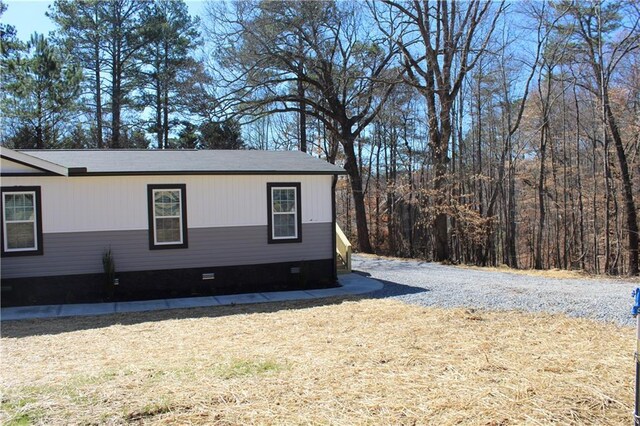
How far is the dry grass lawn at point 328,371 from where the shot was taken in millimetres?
3270

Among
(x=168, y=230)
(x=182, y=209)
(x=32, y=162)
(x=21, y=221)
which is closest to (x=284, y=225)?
(x=182, y=209)

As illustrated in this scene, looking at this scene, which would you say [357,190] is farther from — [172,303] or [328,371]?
[328,371]

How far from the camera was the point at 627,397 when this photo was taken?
3436mm

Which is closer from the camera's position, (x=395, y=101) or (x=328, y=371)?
(x=328, y=371)

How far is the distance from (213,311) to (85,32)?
19.2 meters

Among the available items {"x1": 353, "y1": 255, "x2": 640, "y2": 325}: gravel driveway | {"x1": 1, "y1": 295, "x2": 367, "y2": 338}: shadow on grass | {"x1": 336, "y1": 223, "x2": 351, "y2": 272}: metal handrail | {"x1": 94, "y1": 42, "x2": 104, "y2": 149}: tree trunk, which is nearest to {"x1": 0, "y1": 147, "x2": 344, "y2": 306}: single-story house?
{"x1": 336, "y1": 223, "x2": 351, "y2": 272}: metal handrail

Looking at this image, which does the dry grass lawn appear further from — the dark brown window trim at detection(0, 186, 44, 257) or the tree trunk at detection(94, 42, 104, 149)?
the tree trunk at detection(94, 42, 104, 149)

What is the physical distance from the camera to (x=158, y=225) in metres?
9.27

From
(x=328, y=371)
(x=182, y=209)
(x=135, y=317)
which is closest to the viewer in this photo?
(x=328, y=371)

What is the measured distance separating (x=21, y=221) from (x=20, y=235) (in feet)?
0.87

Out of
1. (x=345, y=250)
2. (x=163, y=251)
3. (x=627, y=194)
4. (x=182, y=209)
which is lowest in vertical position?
(x=345, y=250)

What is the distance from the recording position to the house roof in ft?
29.5

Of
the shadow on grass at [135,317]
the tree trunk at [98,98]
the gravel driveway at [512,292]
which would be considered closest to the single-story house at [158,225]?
the shadow on grass at [135,317]

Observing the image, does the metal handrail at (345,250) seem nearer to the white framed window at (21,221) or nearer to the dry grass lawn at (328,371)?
the dry grass lawn at (328,371)
